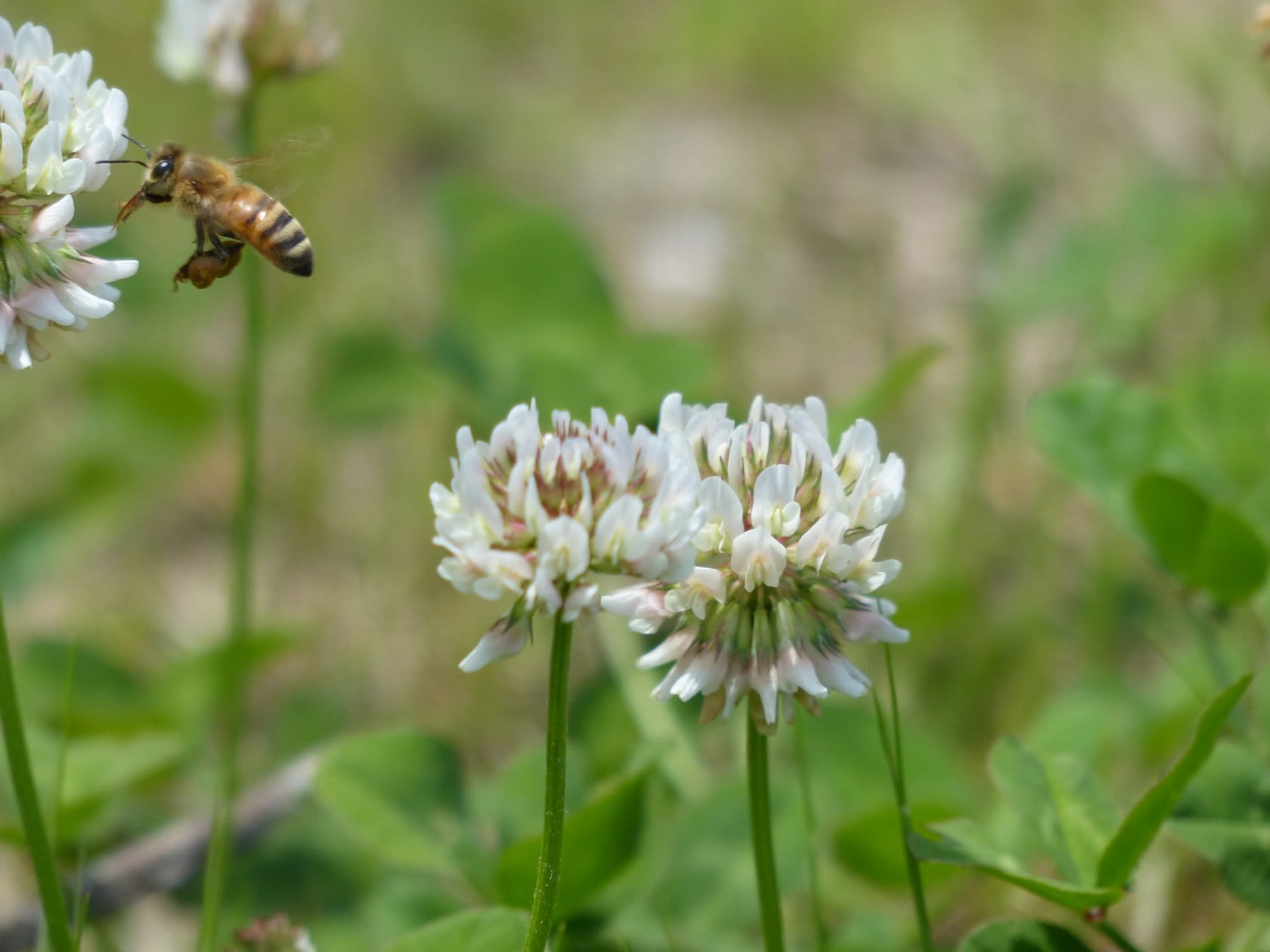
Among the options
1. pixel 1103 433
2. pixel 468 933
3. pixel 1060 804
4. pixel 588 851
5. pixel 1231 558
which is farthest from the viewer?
pixel 1103 433

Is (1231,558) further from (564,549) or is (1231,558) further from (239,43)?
(239,43)

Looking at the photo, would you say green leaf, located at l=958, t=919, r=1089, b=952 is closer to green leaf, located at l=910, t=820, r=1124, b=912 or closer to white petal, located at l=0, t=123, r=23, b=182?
green leaf, located at l=910, t=820, r=1124, b=912

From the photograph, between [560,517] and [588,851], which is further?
[588,851]

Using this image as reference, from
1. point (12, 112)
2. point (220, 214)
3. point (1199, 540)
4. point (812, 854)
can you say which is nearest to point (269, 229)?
point (220, 214)

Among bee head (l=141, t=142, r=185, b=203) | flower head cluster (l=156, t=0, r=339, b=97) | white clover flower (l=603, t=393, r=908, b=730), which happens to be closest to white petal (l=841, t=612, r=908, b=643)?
white clover flower (l=603, t=393, r=908, b=730)

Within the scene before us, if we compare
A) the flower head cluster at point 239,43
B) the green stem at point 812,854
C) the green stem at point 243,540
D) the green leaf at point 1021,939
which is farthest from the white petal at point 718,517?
the flower head cluster at point 239,43

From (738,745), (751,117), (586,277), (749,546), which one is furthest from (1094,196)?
(749,546)
